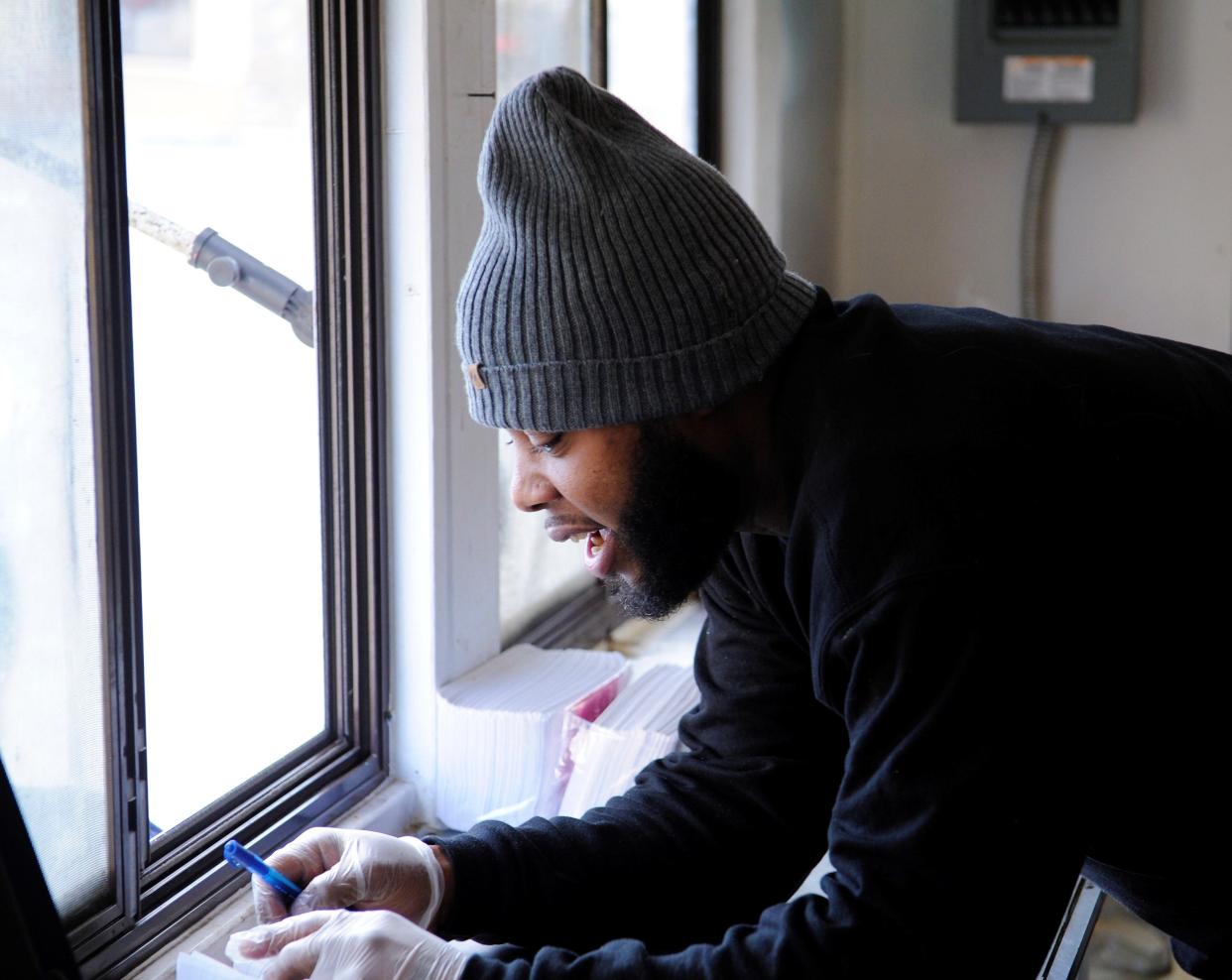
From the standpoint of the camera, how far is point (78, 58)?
3.35 feet

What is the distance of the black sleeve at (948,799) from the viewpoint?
814mm

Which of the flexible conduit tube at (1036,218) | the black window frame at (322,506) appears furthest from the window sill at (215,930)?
the flexible conduit tube at (1036,218)

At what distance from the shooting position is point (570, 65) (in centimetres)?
199

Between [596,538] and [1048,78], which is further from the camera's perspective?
[1048,78]

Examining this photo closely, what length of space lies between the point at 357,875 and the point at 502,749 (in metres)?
0.45

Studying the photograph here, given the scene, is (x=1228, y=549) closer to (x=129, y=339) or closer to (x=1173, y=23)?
(x=129, y=339)

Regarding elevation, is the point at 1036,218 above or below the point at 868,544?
above

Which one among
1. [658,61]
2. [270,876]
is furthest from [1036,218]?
[270,876]

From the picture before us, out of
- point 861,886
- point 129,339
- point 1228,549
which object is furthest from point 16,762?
point 1228,549

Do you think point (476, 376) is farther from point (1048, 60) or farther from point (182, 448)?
point (1048, 60)

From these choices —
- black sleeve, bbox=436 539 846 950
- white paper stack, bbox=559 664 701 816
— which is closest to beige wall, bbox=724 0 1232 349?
white paper stack, bbox=559 664 701 816

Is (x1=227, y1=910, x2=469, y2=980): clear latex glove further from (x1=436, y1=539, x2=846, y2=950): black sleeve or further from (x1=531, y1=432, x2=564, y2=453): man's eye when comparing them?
(x1=531, y1=432, x2=564, y2=453): man's eye

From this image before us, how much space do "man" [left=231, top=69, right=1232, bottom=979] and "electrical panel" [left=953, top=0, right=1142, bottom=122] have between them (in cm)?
164

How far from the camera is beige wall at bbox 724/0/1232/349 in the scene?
260cm
